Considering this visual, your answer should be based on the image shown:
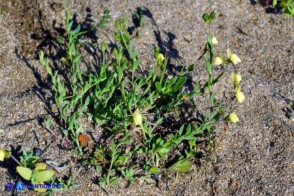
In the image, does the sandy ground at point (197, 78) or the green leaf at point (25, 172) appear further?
the sandy ground at point (197, 78)

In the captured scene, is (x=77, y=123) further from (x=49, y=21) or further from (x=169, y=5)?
(x=169, y=5)

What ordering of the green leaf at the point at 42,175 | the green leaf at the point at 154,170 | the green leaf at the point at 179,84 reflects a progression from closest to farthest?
the green leaf at the point at 42,175 → the green leaf at the point at 154,170 → the green leaf at the point at 179,84

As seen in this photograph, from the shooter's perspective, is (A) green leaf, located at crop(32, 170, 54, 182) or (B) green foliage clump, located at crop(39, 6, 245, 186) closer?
(A) green leaf, located at crop(32, 170, 54, 182)

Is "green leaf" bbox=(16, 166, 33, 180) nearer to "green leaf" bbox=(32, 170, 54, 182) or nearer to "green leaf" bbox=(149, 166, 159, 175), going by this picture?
"green leaf" bbox=(32, 170, 54, 182)

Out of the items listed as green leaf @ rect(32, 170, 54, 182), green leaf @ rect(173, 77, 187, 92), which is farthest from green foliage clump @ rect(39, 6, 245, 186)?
green leaf @ rect(32, 170, 54, 182)

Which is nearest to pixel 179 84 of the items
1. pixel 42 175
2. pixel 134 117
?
pixel 134 117

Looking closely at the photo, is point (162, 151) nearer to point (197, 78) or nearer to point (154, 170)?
point (154, 170)

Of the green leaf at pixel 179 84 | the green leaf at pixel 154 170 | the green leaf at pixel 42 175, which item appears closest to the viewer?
the green leaf at pixel 42 175

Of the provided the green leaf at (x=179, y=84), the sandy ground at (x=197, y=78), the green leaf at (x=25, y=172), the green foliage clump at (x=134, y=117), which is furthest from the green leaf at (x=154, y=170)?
the green leaf at (x=25, y=172)

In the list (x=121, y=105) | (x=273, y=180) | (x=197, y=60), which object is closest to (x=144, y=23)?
(x=197, y=60)

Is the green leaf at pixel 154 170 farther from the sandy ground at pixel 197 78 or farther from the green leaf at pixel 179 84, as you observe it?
the green leaf at pixel 179 84
